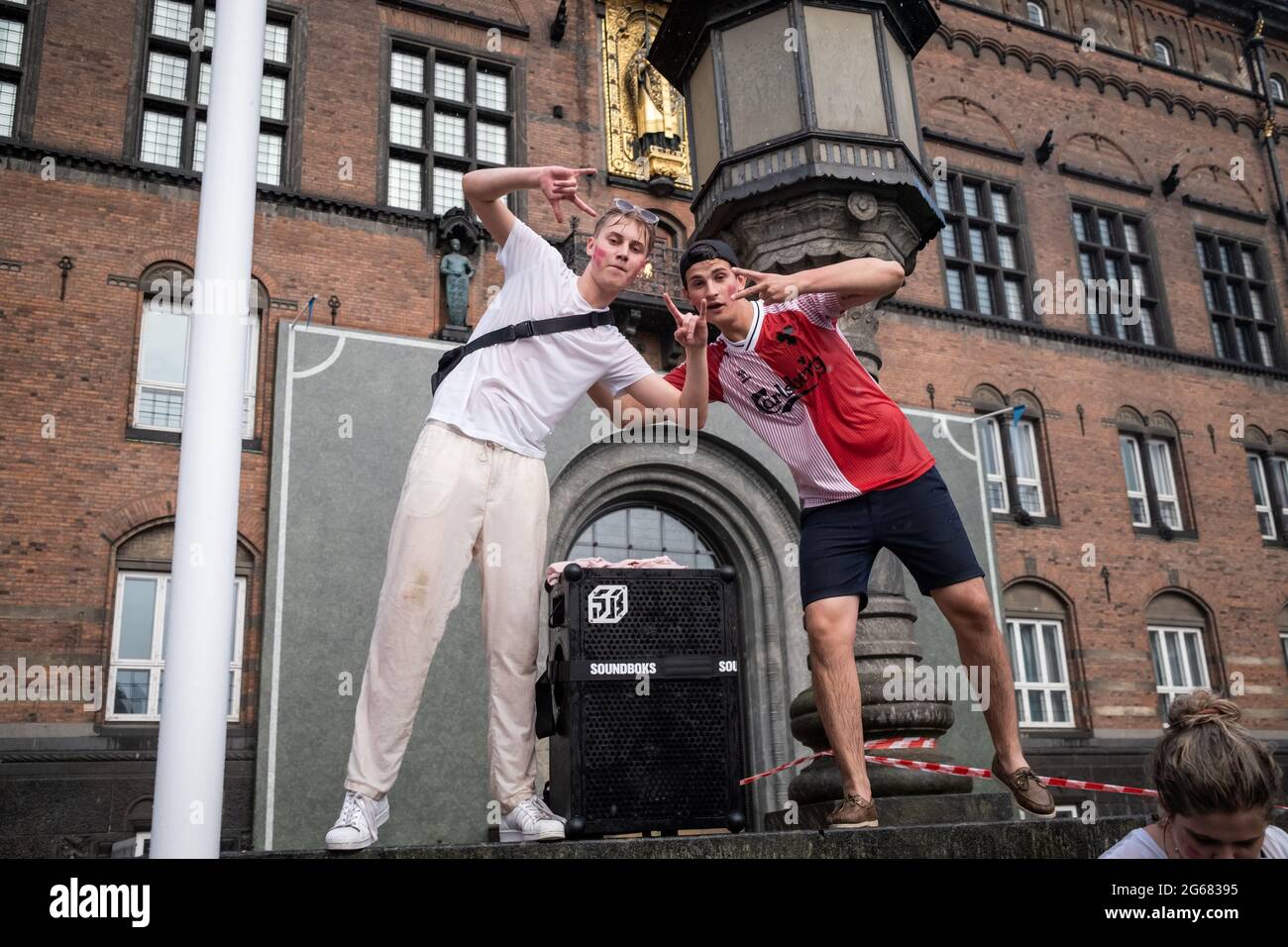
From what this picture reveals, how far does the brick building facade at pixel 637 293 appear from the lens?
37.1 ft

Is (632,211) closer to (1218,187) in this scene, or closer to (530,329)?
(530,329)

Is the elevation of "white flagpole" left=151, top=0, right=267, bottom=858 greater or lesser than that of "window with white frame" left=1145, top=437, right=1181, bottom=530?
lesser

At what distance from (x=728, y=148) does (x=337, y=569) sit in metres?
6.24

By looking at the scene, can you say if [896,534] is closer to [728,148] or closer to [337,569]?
[728,148]

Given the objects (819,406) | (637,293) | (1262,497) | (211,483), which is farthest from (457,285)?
(1262,497)

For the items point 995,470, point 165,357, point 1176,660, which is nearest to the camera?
point 165,357

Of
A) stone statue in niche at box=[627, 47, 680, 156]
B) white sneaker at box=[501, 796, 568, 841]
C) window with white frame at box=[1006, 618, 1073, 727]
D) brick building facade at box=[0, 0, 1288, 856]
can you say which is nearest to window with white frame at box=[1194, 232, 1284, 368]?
brick building facade at box=[0, 0, 1288, 856]

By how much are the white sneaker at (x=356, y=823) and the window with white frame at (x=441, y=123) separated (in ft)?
37.8

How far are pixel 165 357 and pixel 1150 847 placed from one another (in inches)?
474

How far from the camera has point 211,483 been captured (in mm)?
3562

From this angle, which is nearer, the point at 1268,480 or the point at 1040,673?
the point at 1040,673

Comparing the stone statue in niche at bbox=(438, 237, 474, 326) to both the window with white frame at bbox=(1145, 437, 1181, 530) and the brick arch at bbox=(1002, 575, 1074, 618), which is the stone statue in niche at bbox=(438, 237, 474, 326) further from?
the window with white frame at bbox=(1145, 437, 1181, 530)

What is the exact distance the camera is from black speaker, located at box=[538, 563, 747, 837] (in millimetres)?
4211

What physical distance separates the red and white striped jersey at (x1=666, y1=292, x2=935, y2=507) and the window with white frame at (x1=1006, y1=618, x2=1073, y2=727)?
12160 mm
